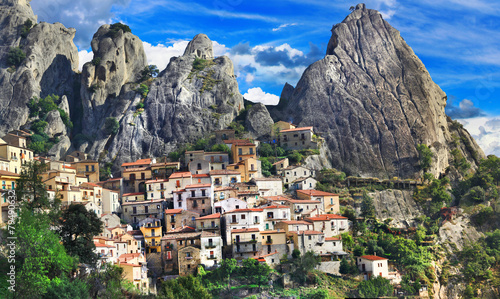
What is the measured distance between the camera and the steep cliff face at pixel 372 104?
316 feet

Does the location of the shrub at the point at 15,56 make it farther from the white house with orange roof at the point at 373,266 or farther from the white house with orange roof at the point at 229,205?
the white house with orange roof at the point at 373,266

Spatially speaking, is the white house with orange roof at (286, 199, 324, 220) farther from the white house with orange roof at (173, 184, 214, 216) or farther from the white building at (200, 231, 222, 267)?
the white building at (200, 231, 222, 267)

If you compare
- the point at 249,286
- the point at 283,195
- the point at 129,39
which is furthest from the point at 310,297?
the point at 129,39

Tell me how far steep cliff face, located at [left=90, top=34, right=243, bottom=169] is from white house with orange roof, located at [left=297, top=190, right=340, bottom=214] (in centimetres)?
2841

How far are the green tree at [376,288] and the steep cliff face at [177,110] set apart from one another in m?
45.8

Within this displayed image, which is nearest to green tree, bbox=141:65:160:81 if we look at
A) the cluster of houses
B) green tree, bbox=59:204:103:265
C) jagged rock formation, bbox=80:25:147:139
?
jagged rock formation, bbox=80:25:147:139

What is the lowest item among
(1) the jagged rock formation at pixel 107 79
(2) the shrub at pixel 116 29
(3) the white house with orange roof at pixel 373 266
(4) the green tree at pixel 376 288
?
(4) the green tree at pixel 376 288

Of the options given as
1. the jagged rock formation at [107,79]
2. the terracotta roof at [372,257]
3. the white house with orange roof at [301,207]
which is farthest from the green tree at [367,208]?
the jagged rock formation at [107,79]

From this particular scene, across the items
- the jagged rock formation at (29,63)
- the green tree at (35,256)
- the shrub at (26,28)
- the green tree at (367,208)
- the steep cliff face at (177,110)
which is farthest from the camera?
the shrub at (26,28)

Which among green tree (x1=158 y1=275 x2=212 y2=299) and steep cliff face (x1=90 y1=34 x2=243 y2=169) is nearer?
green tree (x1=158 y1=275 x2=212 y2=299)

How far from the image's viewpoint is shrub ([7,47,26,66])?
350ft

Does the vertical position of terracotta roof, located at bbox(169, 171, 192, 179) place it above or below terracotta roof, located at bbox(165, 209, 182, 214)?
above

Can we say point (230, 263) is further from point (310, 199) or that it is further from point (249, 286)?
point (310, 199)

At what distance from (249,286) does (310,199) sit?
19.3 m
